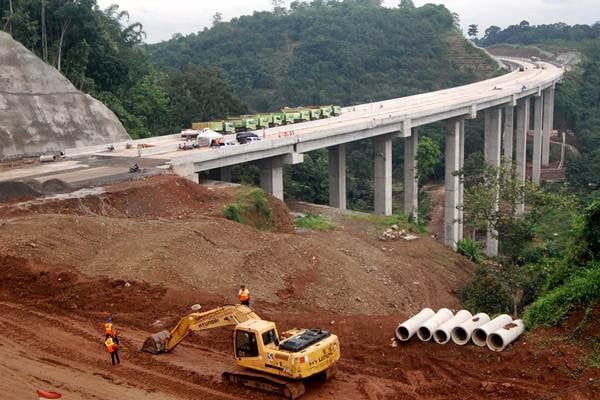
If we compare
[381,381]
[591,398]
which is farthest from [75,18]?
[591,398]

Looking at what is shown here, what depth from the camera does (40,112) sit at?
4569cm

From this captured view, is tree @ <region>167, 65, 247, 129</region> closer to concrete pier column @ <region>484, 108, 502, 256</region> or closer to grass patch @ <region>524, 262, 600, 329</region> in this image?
concrete pier column @ <region>484, 108, 502, 256</region>

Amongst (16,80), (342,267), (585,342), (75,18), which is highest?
(75,18)

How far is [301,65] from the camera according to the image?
122 metres

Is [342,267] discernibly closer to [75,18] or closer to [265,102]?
[75,18]

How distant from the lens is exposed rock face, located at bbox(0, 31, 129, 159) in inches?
1708

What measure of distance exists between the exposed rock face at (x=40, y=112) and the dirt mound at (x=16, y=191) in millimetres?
12507

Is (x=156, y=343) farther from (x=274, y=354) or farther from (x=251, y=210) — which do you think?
(x=251, y=210)

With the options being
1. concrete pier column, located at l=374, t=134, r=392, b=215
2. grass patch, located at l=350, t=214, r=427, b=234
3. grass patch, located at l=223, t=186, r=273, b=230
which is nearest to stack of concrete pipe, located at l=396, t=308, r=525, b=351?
grass patch, located at l=223, t=186, r=273, b=230

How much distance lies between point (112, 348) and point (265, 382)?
4287mm

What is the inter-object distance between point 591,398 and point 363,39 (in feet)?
393

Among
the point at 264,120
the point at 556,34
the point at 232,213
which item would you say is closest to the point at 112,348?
the point at 232,213

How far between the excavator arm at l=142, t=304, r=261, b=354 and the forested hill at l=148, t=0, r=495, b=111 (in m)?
96.0

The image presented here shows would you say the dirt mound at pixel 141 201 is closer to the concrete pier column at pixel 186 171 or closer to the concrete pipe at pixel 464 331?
the concrete pier column at pixel 186 171
